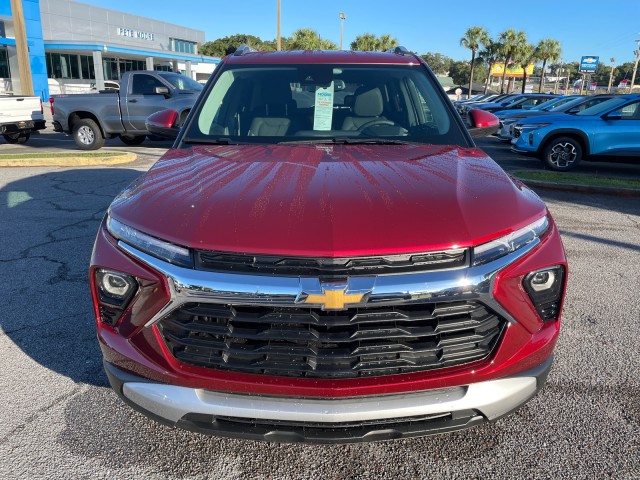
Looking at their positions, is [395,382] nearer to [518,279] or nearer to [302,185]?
[518,279]

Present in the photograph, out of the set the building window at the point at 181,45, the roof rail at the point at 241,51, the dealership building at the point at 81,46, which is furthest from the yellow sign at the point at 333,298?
the building window at the point at 181,45

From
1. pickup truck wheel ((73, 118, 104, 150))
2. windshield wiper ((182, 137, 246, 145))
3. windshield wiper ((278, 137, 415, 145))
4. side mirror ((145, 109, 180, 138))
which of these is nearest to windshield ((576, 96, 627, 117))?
windshield wiper ((278, 137, 415, 145))

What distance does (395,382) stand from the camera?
73.0 inches

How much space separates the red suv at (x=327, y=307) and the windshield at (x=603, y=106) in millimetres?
9903

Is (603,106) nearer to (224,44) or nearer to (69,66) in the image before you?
(69,66)

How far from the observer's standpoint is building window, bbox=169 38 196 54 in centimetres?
5806

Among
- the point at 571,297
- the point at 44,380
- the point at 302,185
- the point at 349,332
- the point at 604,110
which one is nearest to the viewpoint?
the point at 349,332

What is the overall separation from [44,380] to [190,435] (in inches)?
42.7

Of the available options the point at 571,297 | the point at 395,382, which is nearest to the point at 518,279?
the point at 395,382

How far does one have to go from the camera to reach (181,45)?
199ft

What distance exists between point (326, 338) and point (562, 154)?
10.2m

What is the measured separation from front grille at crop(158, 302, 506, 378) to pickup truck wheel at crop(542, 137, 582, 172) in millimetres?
9791

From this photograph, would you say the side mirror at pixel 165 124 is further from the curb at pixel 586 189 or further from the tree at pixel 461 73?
the tree at pixel 461 73

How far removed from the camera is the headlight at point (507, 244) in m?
1.90
